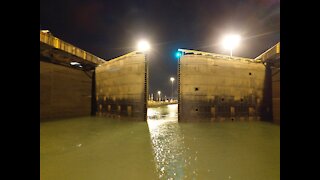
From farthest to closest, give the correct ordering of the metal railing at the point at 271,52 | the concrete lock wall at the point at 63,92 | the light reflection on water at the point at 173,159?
the concrete lock wall at the point at 63,92 → the metal railing at the point at 271,52 → the light reflection on water at the point at 173,159

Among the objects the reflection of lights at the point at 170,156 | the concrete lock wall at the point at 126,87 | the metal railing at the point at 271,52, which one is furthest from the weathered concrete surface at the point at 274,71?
the concrete lock wall at the point at 126,87

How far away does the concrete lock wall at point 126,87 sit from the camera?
15.5 metres

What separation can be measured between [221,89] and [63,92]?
14.8 meters

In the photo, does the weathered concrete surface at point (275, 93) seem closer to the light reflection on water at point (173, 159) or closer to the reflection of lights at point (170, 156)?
the reflection of lights at point (170, 156)

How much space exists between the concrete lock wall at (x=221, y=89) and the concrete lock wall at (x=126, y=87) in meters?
3.12

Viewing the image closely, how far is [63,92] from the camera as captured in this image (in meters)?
18.2

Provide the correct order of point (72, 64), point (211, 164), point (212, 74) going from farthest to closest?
point (72, 64) < point (212, 74) < point (211, 164)

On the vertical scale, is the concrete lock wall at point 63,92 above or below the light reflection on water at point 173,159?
above

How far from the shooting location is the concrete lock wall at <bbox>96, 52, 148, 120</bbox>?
15.5 m
